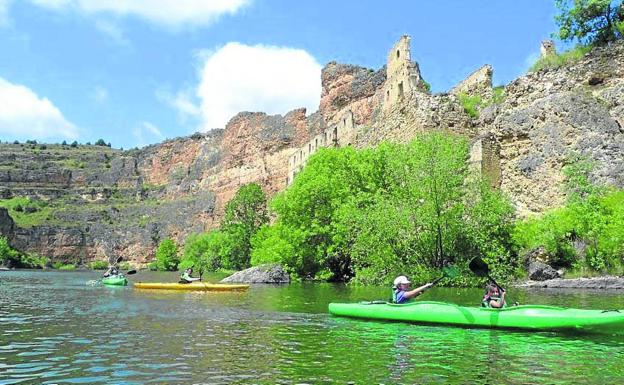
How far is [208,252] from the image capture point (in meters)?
70.5

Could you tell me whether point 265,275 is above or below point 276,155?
below

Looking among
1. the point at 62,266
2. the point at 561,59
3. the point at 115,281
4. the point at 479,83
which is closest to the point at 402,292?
the point at 115,281

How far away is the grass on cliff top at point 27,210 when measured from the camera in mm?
108194

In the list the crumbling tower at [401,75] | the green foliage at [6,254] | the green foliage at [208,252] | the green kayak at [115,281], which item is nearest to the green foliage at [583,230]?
the crumbling tower at [401,75]

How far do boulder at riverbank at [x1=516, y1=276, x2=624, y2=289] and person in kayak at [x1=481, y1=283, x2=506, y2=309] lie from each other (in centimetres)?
1275

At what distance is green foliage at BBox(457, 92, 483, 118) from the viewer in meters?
38.6

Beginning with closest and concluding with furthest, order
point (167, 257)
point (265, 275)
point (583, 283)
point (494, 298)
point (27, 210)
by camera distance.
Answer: point (494, 298)
point (583, 283)
point (265, 275)
point (167, 257)
point (27, 210)

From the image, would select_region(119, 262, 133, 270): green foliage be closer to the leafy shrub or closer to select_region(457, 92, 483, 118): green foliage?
the leafy shrub

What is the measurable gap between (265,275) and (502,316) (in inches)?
885

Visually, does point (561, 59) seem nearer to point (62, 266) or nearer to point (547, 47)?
point (547, 47)

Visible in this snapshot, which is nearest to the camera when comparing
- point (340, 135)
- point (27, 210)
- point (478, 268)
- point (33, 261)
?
point (478, 268)

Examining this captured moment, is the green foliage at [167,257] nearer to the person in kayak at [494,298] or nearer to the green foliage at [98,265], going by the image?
the green foliage at [98,265]

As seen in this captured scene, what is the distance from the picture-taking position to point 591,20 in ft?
115

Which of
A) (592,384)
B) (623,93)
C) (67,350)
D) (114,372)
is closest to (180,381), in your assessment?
(114,372)
